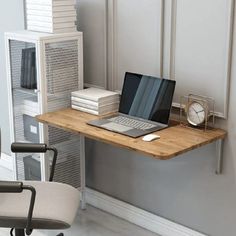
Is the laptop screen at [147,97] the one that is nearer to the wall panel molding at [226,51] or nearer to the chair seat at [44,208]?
the wall panel molding at [226,51]

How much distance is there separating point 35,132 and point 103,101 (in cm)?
59

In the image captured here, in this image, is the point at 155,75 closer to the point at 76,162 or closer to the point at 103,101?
the point at 103,101

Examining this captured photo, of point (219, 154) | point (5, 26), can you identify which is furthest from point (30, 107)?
point (219, 154)

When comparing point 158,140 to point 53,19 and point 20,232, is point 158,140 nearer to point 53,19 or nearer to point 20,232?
point 20,232

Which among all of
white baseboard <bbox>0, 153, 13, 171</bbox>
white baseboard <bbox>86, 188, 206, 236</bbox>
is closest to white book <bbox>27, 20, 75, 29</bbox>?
white baseboard <bbox>86, 188, 206, 236</bbox>

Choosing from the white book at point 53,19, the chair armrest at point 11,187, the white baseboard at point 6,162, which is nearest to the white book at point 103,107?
the white book at point 53,19

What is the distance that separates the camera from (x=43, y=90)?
122 inches

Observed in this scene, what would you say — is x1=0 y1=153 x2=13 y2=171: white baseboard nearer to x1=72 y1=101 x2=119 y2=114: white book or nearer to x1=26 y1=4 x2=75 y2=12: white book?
x1=72 y1=101 x2=119 y2=114: white book

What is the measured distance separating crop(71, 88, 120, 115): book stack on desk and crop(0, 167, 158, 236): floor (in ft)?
2.58

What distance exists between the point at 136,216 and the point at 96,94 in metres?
0.87

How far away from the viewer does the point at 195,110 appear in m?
2.73

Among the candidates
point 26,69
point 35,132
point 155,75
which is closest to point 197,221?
point 155,75

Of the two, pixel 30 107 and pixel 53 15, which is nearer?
pixel 53 15

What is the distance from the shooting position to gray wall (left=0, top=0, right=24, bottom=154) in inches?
150
